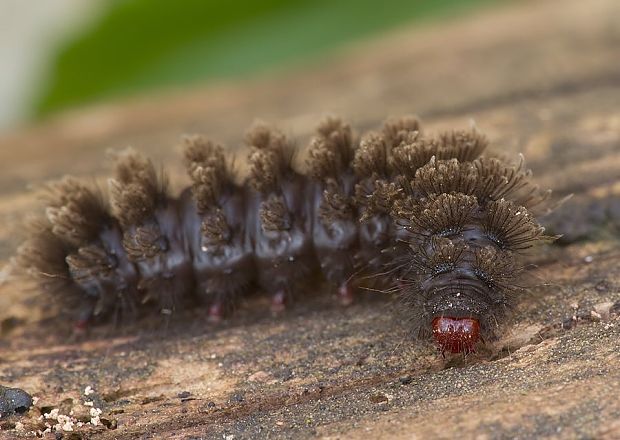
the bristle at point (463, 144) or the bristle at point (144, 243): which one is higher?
the bristle at point (463, 144)

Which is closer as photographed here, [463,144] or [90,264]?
[463,144]

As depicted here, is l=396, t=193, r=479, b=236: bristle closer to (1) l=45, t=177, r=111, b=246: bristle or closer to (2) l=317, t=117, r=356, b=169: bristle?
(2) l=317, t=117, r=356, b=169: bristle

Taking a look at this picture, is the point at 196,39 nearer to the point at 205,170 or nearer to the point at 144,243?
the point at 205,170

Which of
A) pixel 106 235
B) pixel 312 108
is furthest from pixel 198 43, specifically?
pixel 106 235

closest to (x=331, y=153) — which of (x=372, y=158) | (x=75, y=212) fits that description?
(x=372, y=158)

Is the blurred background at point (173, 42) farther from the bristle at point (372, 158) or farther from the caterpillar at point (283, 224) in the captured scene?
the bristle at point (372, 158)

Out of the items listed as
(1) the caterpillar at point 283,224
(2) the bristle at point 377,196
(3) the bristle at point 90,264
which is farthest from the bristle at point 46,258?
(2) the bristle at point 377,196

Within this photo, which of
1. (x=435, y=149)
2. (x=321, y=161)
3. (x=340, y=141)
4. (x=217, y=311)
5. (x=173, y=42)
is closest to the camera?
(x=435, y=149)
